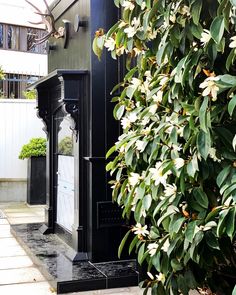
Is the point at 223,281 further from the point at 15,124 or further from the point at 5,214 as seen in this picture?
the point at 15,124

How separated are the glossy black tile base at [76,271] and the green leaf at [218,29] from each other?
8.29 ft

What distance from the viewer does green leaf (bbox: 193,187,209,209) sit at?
6.52 feet

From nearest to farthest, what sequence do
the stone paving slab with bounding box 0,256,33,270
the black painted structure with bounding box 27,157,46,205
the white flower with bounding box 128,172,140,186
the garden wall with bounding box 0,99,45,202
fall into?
the white flower with bounding box 128,172,140,186 → the stone paving slab with bounding box 0,256,33,270 → the black painted structure with bounding box 27,157,46,205 → the garden wall with bounding box 0,99,45,202

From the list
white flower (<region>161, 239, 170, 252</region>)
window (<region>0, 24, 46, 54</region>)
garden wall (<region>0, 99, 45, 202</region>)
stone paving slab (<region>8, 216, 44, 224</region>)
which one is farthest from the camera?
window (<region>0, 24, 46, 54</region>)

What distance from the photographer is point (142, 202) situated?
7.27 ft

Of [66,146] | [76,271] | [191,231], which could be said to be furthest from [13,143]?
[191,231]

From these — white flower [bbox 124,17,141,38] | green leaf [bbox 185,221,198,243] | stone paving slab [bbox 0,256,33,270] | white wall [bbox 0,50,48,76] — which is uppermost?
white wall [bbox 0,50,48,76]

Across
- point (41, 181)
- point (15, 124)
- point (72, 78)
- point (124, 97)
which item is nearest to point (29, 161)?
point (41, 181)

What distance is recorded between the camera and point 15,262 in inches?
180

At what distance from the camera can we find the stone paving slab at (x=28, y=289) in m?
3.60

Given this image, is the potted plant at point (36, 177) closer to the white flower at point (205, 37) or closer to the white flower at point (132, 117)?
the white flower at point (132, 117)

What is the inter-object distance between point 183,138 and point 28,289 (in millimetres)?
2323

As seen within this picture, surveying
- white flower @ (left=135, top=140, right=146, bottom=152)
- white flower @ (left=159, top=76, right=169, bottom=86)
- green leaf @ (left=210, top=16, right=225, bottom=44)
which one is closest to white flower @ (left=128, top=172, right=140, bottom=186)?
white flower @ (left=135, top=140, right=146, bottom=152)

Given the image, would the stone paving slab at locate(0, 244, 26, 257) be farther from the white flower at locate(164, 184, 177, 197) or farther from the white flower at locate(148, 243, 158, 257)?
the white flower at locate(164, 184, 177, 197)
